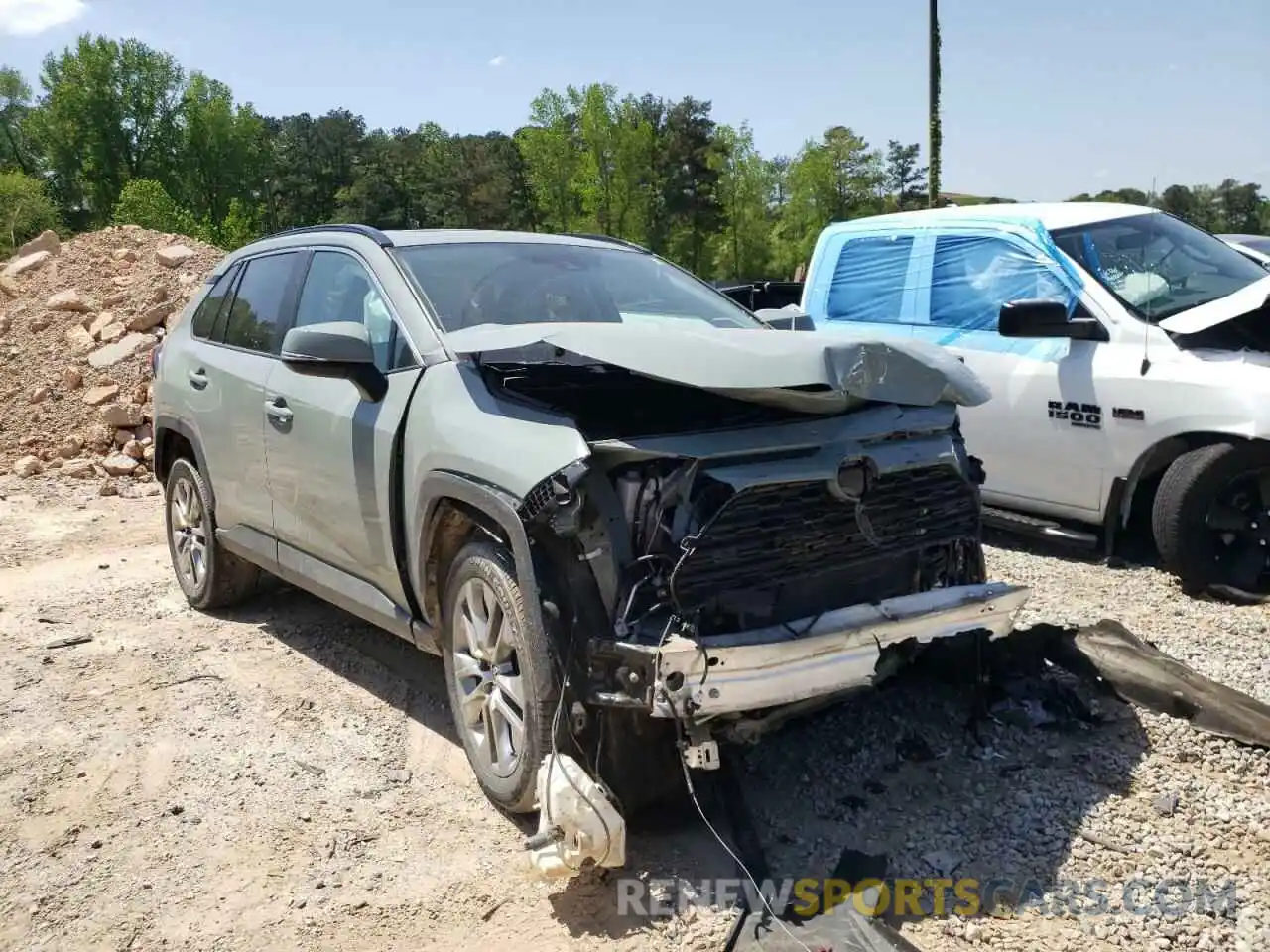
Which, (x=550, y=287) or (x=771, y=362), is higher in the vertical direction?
(x=550, y=287)

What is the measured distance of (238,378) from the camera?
4.95 meters

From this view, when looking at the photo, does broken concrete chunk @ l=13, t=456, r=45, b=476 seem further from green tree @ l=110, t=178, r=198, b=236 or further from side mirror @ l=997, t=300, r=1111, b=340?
green tree @ l=110, t=178, r=198, b=236

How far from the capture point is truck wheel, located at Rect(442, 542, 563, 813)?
3.06 meters

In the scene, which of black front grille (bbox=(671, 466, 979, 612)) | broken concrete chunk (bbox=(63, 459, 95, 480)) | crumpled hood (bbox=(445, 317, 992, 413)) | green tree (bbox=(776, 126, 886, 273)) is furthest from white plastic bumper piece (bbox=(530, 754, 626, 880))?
green tree (bbox=(776, 126, 886, 273))

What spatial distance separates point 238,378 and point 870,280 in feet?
13.2

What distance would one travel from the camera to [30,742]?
4227 mm

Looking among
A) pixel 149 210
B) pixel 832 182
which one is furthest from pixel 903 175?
pixel 149 210

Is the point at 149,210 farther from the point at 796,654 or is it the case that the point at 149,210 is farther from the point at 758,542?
the point at 796,654

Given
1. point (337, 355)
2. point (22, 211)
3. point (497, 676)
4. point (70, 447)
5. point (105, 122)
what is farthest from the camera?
point (105, 122)

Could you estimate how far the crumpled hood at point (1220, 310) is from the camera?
506 cm

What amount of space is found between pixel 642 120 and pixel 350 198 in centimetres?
2736

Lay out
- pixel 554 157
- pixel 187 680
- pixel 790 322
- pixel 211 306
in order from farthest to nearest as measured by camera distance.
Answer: pixel 554 157, pixel 211 306, pixel 187 680, pixel 790 322

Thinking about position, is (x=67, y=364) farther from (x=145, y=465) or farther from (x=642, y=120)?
(x=642, y=120)

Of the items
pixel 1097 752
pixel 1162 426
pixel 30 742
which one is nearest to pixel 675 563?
pixel 1097 752
